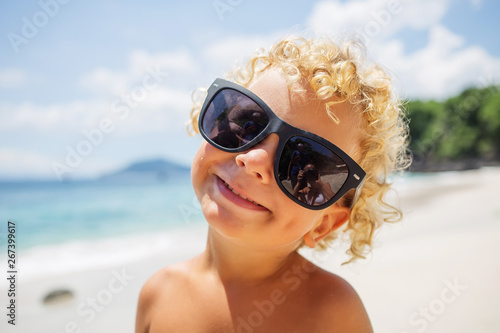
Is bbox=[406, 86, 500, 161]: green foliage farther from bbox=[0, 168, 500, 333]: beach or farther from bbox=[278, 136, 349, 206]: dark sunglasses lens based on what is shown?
bbox=[278, 136, 349, 206]: dark sunglasses lens

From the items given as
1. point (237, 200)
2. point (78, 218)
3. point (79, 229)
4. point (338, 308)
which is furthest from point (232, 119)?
point (78, 218)

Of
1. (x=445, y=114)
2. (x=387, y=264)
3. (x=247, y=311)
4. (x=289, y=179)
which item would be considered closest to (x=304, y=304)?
(x=247, y=311)

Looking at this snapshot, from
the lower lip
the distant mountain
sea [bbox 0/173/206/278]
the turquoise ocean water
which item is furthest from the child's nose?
the distant mountain

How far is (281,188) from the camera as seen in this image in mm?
1468

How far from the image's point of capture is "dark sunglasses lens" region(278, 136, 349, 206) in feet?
4.80

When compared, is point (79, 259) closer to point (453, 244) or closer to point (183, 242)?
point (183, 242)

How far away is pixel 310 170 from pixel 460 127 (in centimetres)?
5575

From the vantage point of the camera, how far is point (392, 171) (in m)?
2.10

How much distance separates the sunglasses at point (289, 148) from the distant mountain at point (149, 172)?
40.2m

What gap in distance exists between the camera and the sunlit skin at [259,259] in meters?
1.49

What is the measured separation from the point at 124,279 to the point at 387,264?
142 inches

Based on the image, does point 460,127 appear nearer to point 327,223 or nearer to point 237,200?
point 327,223

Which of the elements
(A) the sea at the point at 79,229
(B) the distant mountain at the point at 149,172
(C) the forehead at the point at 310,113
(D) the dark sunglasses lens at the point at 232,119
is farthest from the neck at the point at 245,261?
(B) the distant mountain at the point at 149,172

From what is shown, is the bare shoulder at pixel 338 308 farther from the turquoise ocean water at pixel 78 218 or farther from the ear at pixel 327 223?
the turquoise ocean water at pixel 78 218
